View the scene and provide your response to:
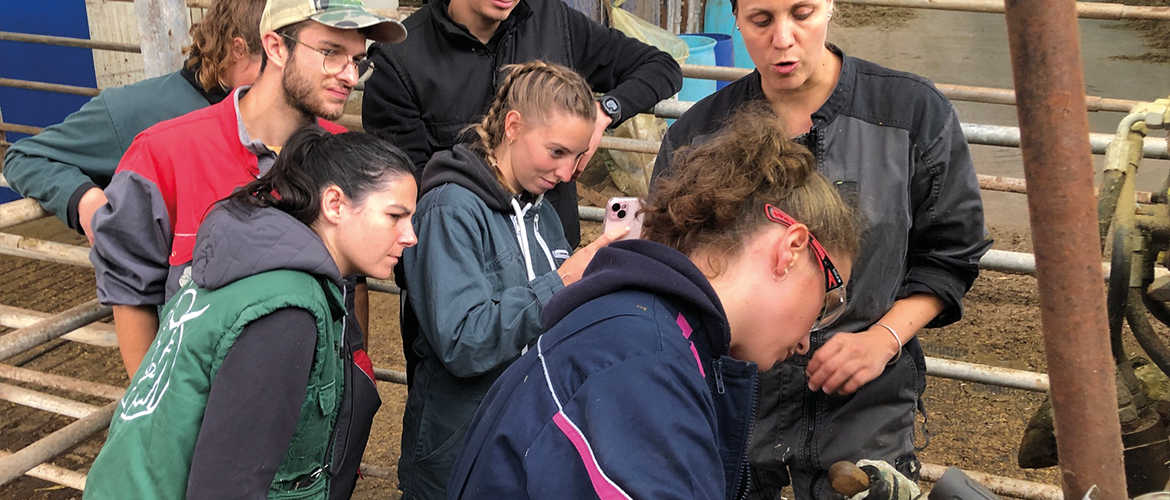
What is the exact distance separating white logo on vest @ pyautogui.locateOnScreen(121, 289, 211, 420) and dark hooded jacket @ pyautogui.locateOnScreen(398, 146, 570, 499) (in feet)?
1.59

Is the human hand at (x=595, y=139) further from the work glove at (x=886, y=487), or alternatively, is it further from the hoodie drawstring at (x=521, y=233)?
the work glove at (x=886, y=487)

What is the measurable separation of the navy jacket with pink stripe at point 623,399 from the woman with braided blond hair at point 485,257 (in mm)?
579

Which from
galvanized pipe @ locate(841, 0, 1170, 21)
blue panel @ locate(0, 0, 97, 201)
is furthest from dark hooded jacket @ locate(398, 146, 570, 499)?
blue panel @ locate(0, 0, 97, 201)

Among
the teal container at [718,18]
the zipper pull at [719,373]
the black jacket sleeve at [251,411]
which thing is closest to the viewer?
the zipper pull at [719,373]

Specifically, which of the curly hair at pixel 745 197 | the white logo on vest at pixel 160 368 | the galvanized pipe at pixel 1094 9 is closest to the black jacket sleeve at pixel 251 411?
the white logo on vest at pixel 160 368

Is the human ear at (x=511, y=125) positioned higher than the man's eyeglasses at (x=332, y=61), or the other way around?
the man's eyeglasses at (x=332, y=61)

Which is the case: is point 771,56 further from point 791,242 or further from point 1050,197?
point 1050,197

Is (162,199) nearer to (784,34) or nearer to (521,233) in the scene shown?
(521,233)

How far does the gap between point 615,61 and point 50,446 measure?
1719 mm

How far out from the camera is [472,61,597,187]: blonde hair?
2059 mm

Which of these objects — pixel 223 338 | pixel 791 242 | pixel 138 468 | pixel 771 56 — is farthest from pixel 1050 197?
pixel 138 468

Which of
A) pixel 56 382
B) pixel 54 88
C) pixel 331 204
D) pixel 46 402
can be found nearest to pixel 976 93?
pixel 331 204

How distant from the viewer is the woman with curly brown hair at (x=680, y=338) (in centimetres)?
108

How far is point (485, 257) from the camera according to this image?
79.4 inches
